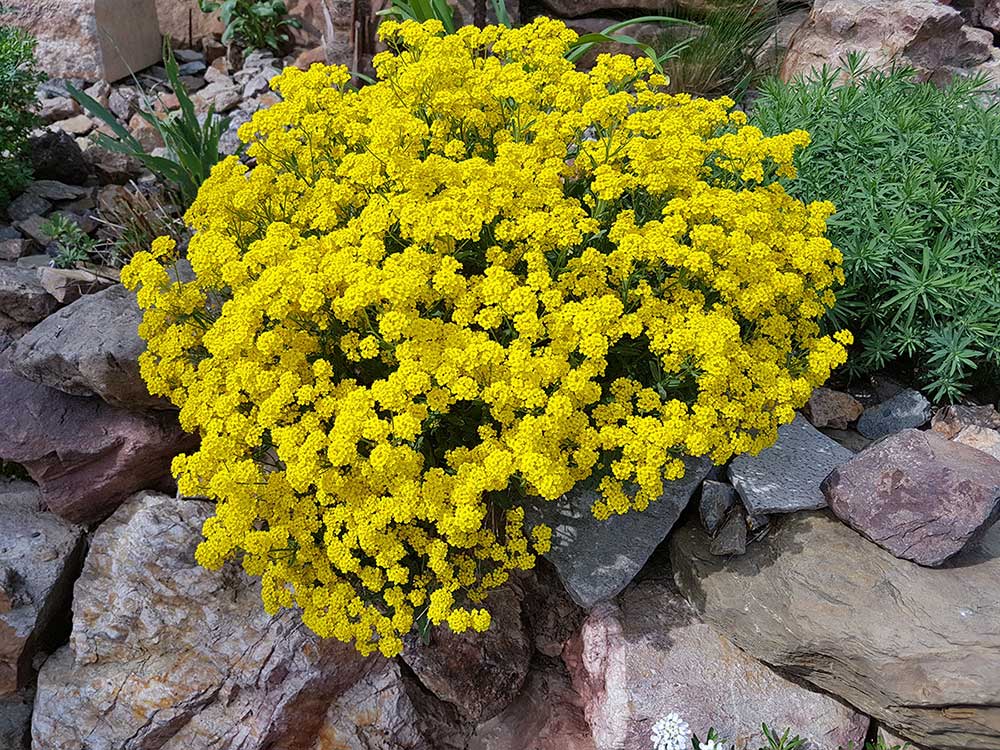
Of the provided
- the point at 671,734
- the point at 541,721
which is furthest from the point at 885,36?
the point at 541,721

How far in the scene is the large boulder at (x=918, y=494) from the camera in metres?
2.92

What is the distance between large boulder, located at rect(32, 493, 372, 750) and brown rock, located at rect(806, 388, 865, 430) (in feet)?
7.51

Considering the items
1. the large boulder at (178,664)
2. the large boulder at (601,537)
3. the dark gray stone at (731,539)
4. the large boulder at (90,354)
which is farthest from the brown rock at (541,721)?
the large boulder at (90,354)

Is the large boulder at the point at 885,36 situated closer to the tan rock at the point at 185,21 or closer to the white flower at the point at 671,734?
the white flower at the point at 671,734

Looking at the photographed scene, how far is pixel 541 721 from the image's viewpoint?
3369 millimetres

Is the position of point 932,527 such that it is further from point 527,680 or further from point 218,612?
point 218,612

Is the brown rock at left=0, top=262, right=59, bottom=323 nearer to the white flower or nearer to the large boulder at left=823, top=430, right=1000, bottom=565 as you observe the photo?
the white flower

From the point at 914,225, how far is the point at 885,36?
7.53ft

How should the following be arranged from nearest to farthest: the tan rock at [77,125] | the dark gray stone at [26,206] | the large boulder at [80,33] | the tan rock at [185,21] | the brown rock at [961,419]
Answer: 1. the brown rock at [961,419]
2. the dark gray stone at [26,206]
3. the tan rock at [77,125]
4. the large boulder at [80,33]
5. the tan rock at [185,21]

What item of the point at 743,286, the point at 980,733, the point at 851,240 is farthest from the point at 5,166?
the point at 980,733

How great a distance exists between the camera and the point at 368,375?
302 cm

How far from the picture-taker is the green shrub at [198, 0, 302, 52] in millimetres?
6195

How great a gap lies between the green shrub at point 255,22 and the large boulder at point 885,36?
3.78 meters

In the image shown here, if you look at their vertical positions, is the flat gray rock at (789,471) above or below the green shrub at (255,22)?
below
